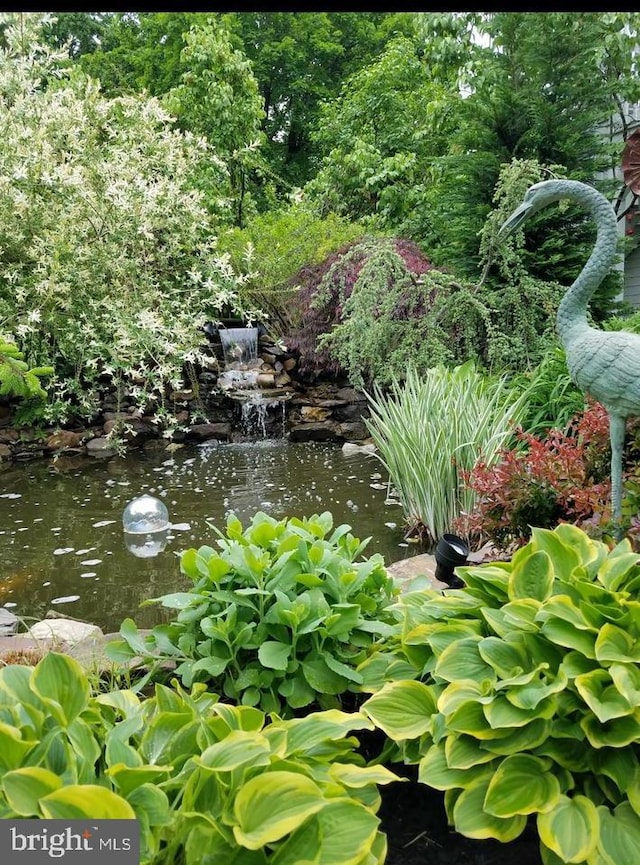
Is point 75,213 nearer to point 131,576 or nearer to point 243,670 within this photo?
point 131,576

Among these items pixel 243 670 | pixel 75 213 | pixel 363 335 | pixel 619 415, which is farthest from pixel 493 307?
pixel 243 670

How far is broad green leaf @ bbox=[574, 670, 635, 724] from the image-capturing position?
3.57ft

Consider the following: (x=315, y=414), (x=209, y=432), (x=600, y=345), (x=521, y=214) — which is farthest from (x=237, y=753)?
(x=315, y=414)

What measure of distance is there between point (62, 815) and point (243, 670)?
25.3 inches

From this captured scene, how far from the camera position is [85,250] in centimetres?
584

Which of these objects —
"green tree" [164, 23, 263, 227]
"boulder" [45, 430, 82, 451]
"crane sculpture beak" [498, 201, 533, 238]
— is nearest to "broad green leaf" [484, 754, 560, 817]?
"crane sculpture beak" [498, 201, 533, 238]

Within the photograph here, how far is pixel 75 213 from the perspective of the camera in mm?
5941

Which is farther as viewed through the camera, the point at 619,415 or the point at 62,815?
the point at 619,415

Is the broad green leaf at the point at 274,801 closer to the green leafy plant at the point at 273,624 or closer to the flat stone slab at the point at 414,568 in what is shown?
the green leafy plant at the point at 273,624

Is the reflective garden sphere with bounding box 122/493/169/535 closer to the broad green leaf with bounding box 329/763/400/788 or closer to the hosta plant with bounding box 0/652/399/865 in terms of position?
the hosta plant with bounding box 0/652/399/865

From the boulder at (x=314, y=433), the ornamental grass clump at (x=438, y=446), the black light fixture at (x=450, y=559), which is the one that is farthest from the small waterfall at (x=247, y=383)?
the black light fixture at (x=450, y=559)

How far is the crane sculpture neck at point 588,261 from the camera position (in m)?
2.40

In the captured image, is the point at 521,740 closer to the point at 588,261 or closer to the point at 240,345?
the point at 588,261

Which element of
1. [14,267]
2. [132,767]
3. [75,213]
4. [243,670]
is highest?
[75,213]
